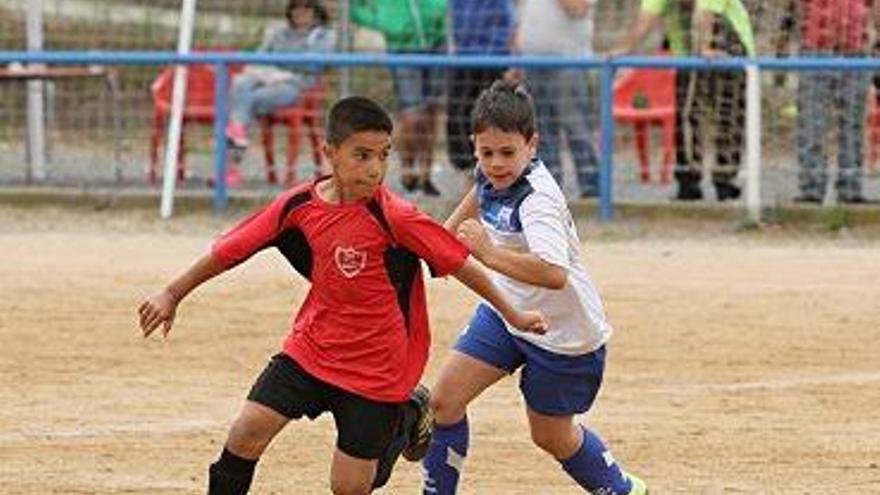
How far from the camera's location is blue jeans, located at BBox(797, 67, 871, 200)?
1614cm

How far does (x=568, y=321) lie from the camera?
8.12 m

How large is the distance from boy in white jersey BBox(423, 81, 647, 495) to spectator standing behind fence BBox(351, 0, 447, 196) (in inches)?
339

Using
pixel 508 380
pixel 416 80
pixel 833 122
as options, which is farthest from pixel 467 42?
pixel 508 380

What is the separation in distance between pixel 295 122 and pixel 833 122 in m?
3.53

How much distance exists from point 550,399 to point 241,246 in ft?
4.02

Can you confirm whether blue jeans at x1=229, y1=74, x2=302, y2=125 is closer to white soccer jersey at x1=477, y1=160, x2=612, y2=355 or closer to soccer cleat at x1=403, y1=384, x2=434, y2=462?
white soccer jersey at x1=477, y1=160, x2=612, y2=355

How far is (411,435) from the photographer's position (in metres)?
7.72

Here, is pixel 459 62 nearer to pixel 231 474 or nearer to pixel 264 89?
pixel 264 89

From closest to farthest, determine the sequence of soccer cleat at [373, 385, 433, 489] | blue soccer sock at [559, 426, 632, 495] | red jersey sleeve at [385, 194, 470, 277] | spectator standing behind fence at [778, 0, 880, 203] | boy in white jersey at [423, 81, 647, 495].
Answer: red jersey sleeve at [385, 194, 470, 277], soccer cleat at [373, 385, 433, 489], boy in white jersey at [423, 81, 647, 495], blue soccer sock at [559, 426, 632, 495], spectator standing behind fence at [778, 0, 880, 203]

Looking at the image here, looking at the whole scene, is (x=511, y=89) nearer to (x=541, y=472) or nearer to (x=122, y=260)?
(x=541, y=472)

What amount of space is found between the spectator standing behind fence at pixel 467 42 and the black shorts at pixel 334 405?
30.9 feet

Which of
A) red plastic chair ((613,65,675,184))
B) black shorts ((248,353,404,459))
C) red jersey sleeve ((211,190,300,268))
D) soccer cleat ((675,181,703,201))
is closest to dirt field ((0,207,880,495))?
soccer cleat ((675,181,703,201))

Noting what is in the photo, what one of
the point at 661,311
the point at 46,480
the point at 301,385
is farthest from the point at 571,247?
the point at 661,311

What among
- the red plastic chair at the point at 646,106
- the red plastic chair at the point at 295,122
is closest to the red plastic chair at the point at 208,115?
the red plastic chair at the point at 295,122
